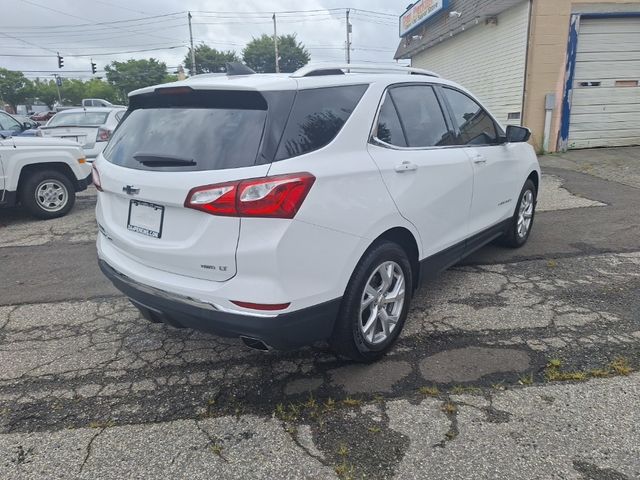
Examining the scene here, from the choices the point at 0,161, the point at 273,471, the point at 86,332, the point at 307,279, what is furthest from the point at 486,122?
the point at 0,161

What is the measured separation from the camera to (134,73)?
252 feet

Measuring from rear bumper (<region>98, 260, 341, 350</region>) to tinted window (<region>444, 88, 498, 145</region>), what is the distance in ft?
6.91

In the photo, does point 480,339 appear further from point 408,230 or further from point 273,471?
point 273,471

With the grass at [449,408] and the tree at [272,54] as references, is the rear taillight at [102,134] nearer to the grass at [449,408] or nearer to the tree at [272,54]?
the grass at [449,408]

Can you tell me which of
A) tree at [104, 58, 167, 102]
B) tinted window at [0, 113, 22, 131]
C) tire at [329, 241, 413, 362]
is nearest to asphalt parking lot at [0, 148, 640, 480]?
tire at [329, 241, 413, 362]

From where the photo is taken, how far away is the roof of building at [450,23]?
41.1 ft

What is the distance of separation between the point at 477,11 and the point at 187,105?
41.8 ft

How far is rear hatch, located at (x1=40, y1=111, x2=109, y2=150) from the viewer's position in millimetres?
9773

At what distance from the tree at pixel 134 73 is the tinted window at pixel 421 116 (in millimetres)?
79845

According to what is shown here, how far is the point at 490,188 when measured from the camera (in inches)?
168

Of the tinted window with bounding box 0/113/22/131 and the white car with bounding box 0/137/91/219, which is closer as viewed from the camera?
the white car with bounding box 0/137/91/219

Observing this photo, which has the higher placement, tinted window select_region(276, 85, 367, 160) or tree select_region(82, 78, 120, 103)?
tree select_region(82, 78, 120, 103)

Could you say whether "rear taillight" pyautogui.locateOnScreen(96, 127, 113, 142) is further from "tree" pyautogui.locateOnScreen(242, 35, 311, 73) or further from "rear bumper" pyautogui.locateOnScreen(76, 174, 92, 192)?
"tree" pyautogui.locateOnScreen(242, 35, 311, 73)

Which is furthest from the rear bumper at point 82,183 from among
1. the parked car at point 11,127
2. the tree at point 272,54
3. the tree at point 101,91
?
the tree at point 101,91
